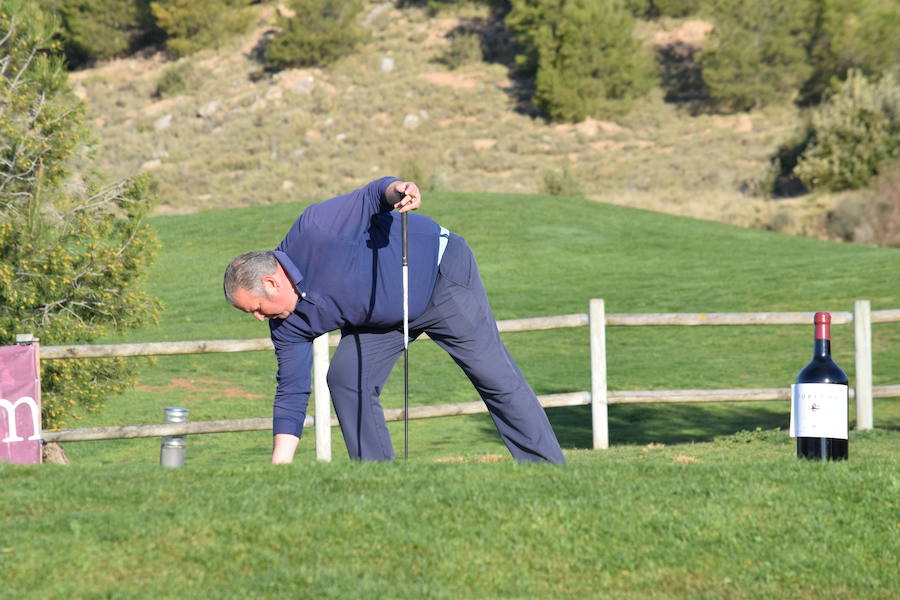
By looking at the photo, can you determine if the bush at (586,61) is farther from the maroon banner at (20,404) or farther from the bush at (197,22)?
the maroon banner at (20,404)

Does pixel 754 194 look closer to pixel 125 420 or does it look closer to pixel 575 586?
pixel 125 420

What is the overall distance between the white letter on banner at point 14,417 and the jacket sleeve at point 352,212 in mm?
4810

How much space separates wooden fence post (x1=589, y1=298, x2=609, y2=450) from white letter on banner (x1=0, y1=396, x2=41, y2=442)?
184 inches

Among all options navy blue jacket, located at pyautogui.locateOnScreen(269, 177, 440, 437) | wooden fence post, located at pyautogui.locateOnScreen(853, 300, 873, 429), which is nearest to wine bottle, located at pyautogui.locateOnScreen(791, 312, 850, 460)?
navy blue jacket, located at pyautogui.locateOnScreen(269, 177, 440, 437)

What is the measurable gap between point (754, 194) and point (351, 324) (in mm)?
37099

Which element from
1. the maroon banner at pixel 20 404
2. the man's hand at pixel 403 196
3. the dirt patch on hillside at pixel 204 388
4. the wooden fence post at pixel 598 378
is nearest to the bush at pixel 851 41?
the dirt patch on hillside at pixel 204 388

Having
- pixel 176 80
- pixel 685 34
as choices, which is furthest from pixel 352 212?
pixel 685 34

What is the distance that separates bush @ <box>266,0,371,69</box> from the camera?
187 ft

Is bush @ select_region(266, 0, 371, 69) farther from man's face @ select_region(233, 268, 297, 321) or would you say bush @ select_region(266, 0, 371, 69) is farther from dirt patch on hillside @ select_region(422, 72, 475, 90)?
man's face @ select_region(233, 268, 297, 321)

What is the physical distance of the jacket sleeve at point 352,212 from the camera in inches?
204

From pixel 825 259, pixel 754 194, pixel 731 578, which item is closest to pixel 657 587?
pixel 731 578

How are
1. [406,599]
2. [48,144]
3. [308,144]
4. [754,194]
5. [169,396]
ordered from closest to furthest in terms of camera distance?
[406,599]
[48,144]
[169,396]
[754,194]
[308,144]

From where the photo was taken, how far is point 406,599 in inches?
140

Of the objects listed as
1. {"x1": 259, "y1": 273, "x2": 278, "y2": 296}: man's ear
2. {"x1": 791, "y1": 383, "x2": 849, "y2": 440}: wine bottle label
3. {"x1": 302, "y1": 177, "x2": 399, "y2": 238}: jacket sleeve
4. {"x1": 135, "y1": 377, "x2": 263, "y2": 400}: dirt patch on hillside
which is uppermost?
{"x1": 302, "y1": 177, "x2": 399, "y2": 238}: jacket sleeve
